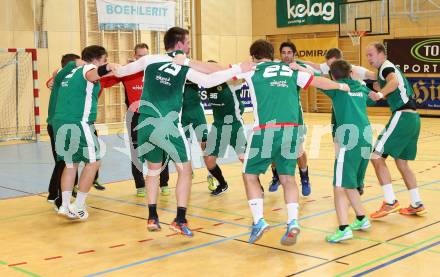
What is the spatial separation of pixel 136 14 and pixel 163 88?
1508 cm

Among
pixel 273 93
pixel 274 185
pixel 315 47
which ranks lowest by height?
pixel 274 185

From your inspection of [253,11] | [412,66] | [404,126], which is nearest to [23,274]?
[404,126]

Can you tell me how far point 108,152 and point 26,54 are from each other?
5761 millimetres

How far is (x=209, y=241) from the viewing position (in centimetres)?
642

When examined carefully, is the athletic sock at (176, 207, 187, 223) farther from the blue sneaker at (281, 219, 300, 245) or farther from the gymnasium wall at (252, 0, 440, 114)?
the gymnasium wall at (252, 0, 440, 114)

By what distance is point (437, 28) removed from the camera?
2094 centimetres

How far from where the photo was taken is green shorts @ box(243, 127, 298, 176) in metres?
5.93

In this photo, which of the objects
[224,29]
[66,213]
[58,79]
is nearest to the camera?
[66,213]

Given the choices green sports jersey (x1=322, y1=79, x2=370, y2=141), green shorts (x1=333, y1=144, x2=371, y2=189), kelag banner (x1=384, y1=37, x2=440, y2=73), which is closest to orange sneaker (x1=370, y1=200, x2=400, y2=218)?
green shorts (x1=333, y1=144, x2=371, y2=189)

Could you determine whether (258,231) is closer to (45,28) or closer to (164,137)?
(164,137)

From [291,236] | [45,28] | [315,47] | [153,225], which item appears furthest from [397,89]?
[315,47]

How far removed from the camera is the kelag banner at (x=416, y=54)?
20766mm

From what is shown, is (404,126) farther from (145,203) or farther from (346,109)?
(145,203)

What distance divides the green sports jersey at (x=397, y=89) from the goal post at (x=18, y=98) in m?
12.3
